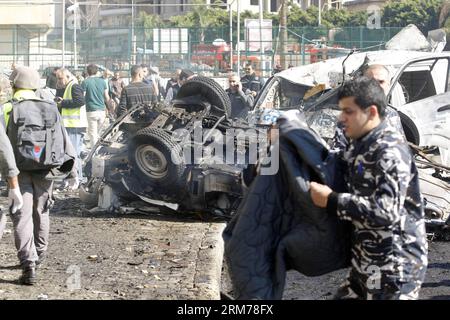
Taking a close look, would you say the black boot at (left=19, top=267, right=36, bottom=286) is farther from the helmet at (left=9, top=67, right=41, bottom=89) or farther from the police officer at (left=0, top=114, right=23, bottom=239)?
the helmet at (left=9, top=67, right=41, bottom=89)

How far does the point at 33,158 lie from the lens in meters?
6.93

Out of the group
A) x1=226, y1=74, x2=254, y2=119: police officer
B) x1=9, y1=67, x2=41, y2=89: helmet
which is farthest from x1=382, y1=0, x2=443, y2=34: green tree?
x1=9, y1=67, x2=41, y2=89: helmet

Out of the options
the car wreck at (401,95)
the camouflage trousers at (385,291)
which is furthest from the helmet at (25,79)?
the camouflage trousers at (385,291)

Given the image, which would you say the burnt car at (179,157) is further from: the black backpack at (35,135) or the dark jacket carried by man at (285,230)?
the dark jacket carried by man at (285,230)

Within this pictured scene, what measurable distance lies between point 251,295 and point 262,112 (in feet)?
23.4

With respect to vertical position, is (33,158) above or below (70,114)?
below

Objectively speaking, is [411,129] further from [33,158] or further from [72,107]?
[33,158]

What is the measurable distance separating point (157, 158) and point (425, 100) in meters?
3.92

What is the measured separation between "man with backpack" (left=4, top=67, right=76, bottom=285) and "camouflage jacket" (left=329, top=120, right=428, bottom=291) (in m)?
3.64

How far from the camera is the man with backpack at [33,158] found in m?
6.87

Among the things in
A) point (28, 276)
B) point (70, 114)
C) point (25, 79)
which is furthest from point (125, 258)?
point (70, 114)

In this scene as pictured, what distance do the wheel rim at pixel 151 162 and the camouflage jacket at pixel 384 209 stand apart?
6214mm
